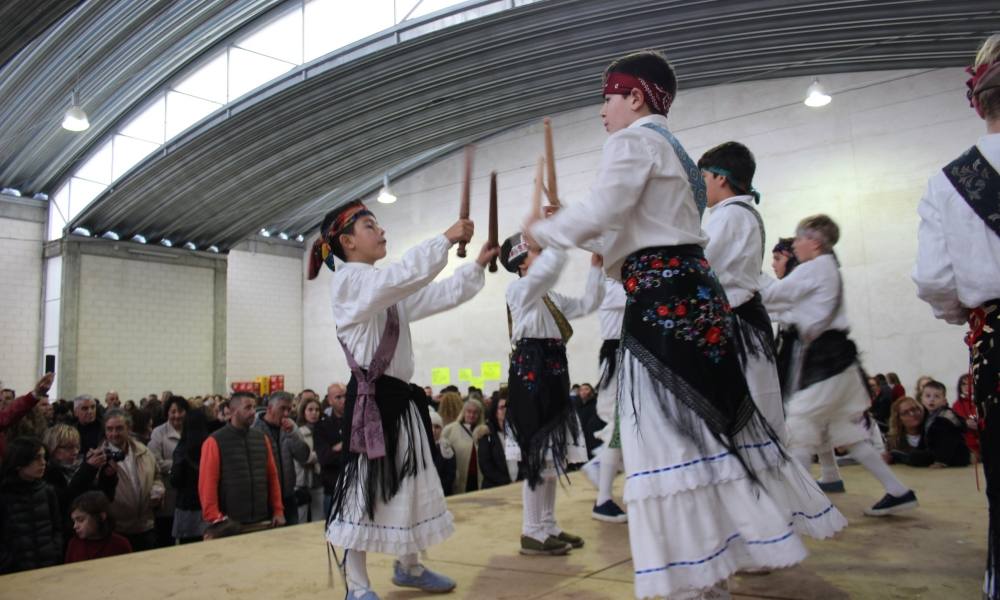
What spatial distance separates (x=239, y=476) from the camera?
16.0ft

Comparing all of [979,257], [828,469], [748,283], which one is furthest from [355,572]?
[828,469]

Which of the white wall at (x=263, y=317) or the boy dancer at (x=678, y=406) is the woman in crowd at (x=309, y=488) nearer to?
the boy dancer at (x=678, y=406)

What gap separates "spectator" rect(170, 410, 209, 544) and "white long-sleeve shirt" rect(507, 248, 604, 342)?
265 centimetres

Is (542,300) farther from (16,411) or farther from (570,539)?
(16,411)

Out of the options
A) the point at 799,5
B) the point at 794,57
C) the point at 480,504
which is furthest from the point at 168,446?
the point at 794,57

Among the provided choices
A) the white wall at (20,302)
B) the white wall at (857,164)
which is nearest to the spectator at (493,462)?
the white wall at (857,164)

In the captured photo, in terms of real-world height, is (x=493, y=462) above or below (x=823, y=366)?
below

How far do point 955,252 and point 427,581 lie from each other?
89.6 inches

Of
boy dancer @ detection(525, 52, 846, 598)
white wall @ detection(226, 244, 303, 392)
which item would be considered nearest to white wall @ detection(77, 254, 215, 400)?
white wall @ detection(226, 244, 303, 392)

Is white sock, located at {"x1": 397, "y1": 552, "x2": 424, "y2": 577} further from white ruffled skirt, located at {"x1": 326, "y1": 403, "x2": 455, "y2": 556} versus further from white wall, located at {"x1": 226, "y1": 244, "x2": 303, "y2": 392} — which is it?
white wall, located at {"x1": 226, "y1": 244, "x2": 303, "y2": 392}

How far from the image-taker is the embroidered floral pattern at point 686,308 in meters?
2.11

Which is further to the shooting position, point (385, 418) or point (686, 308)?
point (385, 418)

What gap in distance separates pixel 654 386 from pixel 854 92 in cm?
1252

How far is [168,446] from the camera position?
21.6 feet
